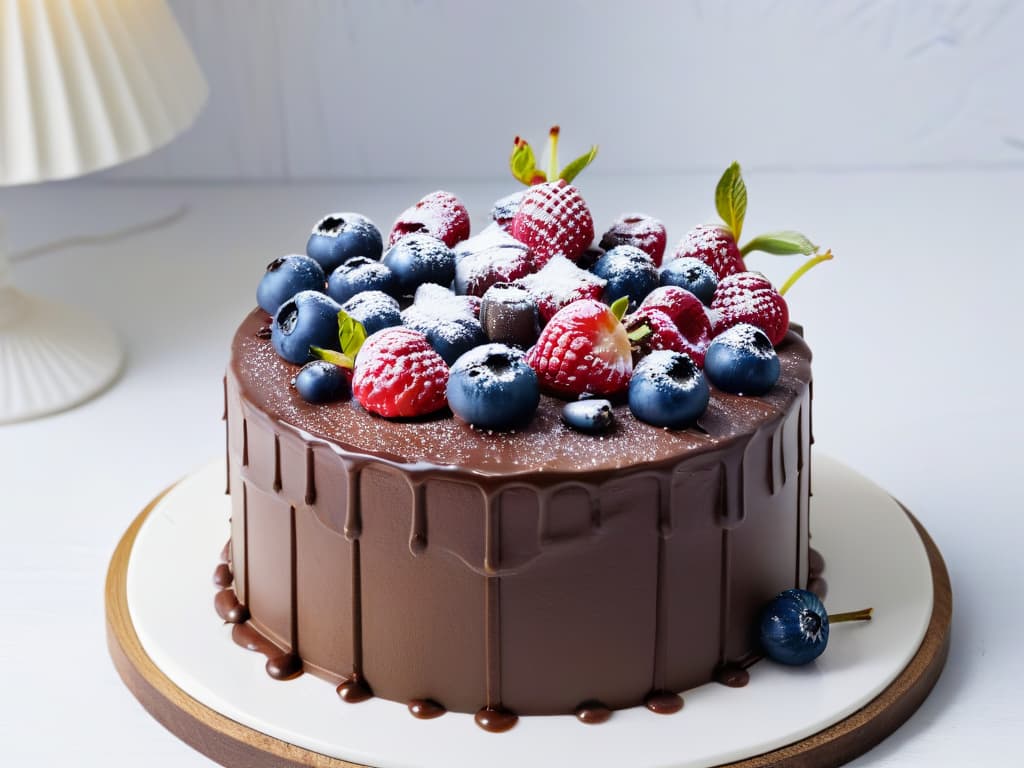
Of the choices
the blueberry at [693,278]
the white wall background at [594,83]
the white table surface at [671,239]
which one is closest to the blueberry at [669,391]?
the blueberry at [693,278]

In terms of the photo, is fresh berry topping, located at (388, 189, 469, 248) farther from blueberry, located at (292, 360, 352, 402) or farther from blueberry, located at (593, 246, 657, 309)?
blueberry, located at (292, 360, 352, 402)

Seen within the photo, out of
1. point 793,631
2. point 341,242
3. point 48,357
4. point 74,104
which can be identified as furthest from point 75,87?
point 793,631

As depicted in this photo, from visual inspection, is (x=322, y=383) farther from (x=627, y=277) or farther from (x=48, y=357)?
(x=48, y=357)

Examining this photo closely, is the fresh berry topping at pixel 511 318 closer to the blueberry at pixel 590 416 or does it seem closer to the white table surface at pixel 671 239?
the blueberry at pixel 590 416

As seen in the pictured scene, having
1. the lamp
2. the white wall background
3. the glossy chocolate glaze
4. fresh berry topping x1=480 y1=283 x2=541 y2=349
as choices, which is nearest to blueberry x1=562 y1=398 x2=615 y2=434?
the glossy chocolate glaze

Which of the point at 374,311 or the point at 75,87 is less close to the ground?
the point at 75,87
